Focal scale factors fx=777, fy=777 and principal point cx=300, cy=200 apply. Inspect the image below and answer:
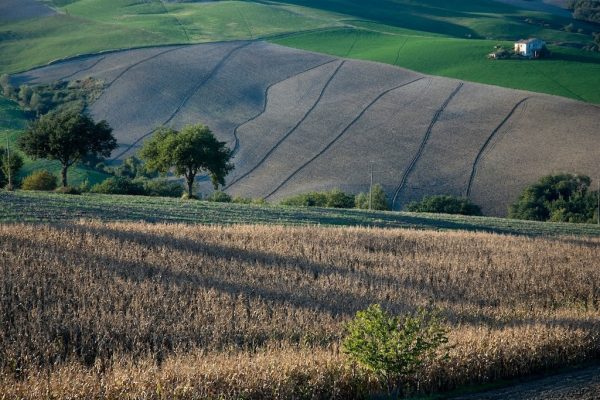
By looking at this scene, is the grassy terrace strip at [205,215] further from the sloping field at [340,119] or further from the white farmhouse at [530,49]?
the white farmhouse at [530,49]

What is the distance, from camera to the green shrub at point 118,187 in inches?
2598

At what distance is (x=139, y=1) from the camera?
15725 centimetres

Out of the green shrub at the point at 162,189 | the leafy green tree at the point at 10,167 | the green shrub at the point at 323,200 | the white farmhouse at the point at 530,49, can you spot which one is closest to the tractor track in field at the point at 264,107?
the green shrub at the point at 162,189

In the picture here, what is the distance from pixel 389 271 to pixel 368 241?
650 centimetres

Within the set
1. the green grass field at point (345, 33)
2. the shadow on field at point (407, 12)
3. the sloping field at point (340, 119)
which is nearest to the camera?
the sloping field at point (340, 119)

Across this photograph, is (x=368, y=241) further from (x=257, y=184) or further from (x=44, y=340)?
(x=257, y=184)

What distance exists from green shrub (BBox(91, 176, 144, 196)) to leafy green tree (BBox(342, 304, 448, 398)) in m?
52.8

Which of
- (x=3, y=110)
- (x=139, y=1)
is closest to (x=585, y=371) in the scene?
(x=3, y=110)

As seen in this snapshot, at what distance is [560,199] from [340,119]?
31591mm

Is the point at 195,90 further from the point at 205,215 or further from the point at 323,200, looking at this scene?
the point at 205,215

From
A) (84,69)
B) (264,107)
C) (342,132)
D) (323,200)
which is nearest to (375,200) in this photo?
(323,200)

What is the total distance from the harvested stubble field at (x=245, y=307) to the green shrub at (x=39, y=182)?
34.0 meters

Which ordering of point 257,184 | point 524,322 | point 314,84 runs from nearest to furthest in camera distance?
point 524,322 → point 257,184 → point 314,84

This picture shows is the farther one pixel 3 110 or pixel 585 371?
pixel 3 110
